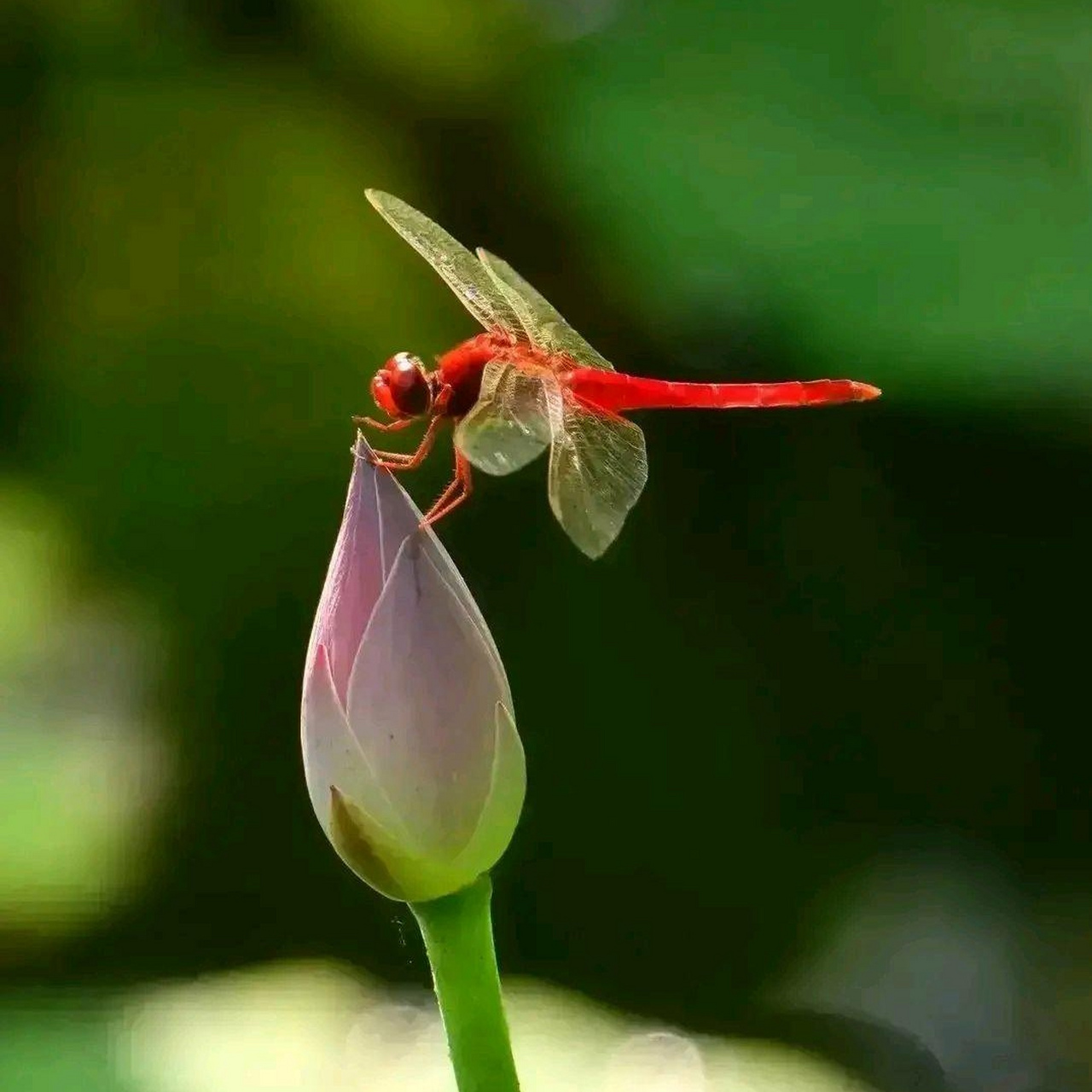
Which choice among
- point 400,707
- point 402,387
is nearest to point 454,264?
point 402,387

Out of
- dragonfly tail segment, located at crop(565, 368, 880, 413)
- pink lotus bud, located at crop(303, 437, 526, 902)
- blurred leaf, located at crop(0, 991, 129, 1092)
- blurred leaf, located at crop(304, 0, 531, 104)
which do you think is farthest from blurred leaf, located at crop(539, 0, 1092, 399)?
blurred leaf, located at crop(0, 991, 129, 1092)

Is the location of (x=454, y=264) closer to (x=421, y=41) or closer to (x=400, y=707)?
(x=400, y=707)

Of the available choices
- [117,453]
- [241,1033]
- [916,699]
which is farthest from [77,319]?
[916,699]

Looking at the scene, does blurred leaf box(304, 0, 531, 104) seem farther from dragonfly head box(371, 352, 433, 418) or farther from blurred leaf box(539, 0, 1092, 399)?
dragonfly head box(371, 352, 433, 418)

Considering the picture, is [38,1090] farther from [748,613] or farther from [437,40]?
[437,40]

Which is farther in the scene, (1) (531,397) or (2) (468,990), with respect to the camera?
(1) (531,397)
